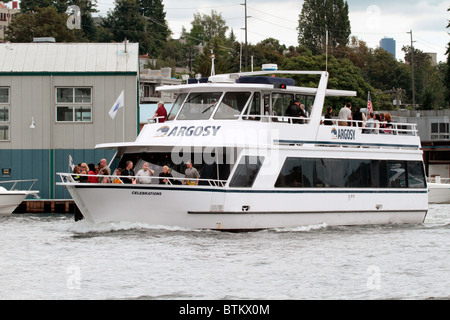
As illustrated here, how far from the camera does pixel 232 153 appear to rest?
22109 mm

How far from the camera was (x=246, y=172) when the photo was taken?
71.6 feet

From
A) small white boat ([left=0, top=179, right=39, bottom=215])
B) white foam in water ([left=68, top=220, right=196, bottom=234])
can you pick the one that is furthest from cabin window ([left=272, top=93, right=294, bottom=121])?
small white boat ([left=0, top=179, right=39, bottom=215])

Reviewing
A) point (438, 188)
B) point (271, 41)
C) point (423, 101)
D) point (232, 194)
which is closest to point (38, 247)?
point (232, 194)

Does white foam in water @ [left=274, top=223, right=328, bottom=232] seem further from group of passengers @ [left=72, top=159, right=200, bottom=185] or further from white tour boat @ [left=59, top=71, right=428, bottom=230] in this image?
group of passengers @ [left=72, top=159, right=200, bottom=185]

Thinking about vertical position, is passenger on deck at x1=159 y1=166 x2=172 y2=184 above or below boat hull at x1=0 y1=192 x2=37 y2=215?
above

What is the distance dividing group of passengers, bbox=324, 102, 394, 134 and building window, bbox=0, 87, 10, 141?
14807mm

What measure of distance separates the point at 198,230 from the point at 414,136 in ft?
29.1

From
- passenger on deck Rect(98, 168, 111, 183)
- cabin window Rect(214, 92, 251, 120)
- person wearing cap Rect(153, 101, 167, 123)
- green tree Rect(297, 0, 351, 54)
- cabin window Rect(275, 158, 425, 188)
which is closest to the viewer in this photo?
passenger on deck Rect(98, 168, 111, 183)

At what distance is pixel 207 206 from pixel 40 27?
67850 millimetres

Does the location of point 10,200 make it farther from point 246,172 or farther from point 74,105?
point 246,172

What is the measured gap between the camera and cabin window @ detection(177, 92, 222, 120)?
923 inches

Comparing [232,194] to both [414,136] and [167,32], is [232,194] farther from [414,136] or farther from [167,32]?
[167,32]

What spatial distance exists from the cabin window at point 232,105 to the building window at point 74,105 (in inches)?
497

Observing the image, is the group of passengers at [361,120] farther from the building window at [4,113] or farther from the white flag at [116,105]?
the building window at [4,113]
